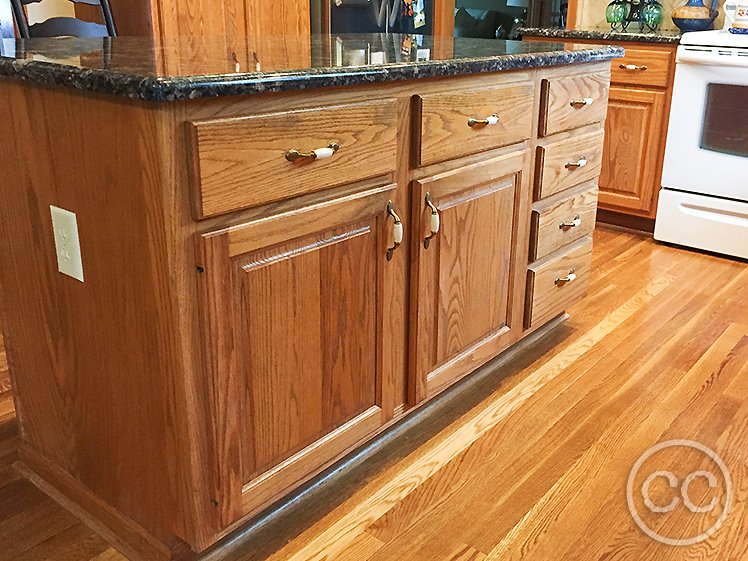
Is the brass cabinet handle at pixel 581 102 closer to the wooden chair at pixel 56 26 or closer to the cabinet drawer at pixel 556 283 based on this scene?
the cabinet drawer at pixel 556 283

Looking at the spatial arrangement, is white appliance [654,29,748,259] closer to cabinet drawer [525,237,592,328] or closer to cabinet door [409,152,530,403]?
cabinet drawer [525,237,592,328]

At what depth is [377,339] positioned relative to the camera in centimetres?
156

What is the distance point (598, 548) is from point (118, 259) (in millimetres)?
1053

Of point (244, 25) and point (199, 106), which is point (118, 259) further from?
point (244, 25)

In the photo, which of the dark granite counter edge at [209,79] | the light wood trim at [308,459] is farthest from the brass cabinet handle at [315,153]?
the light wood trim at [308,459]

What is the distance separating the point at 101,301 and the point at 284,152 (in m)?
0.41

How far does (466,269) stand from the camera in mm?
1797

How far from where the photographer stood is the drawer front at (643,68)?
3154 millimetres

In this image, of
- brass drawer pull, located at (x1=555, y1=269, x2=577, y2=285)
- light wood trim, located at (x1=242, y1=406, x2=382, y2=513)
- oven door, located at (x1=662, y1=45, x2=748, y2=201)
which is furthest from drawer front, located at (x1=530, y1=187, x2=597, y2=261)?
oven door, located at (x1=662, y1=45, x2=748, y2=201)

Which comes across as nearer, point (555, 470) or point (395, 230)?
point (395, 230)

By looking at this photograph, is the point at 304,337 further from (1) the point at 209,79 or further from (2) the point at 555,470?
(2) the point at 555,470

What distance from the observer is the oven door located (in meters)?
2.93

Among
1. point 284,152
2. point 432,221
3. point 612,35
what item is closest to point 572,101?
point 432,221

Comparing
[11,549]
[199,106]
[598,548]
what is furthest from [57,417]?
[598,548]
